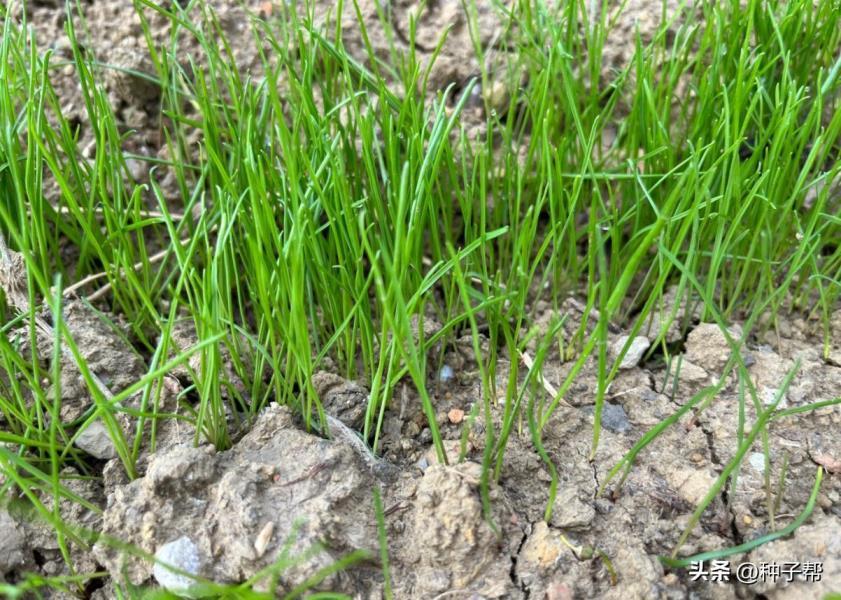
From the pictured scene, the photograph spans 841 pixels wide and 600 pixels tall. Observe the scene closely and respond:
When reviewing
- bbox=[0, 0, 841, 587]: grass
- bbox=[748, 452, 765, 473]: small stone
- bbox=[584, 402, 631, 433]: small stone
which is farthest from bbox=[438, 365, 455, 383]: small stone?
bbox=[748, 452, 765, 473]: small stone

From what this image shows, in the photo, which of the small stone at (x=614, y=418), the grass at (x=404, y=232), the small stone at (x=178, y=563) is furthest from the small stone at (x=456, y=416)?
the small stone at (x=178, y=563)

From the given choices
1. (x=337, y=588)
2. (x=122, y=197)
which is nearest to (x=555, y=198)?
(x=337, y=588)

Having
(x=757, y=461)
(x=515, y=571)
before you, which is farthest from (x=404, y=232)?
(x=757, y=461)

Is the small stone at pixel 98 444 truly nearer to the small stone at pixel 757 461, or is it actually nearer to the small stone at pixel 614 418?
the small stone at pixel 614 418

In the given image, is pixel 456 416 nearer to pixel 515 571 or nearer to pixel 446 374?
pixel 446 374

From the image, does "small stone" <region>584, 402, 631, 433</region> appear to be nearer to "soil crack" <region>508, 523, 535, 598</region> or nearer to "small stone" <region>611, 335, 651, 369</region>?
"small stone" <region>611, 335, 651, 369</region>
